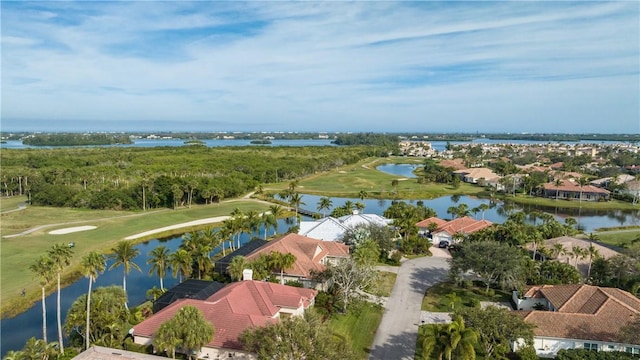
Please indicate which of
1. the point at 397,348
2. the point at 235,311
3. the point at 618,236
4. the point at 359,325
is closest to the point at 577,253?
the point at 397,348

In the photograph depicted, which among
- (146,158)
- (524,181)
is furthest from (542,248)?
(146,158)

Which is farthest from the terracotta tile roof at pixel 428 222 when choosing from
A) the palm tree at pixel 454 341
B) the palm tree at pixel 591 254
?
the palm tree at pixel 454 341

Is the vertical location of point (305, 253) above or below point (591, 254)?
below

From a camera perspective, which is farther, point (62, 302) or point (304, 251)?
point (304, 251)

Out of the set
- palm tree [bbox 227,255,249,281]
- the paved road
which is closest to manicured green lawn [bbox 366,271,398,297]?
the paved road

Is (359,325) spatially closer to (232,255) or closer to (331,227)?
(232,255)

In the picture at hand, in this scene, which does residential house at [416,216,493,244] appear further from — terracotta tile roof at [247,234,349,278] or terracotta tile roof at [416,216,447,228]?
terracotta tile roof at [247,234,349,278]

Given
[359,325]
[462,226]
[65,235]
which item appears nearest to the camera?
[359,325]
